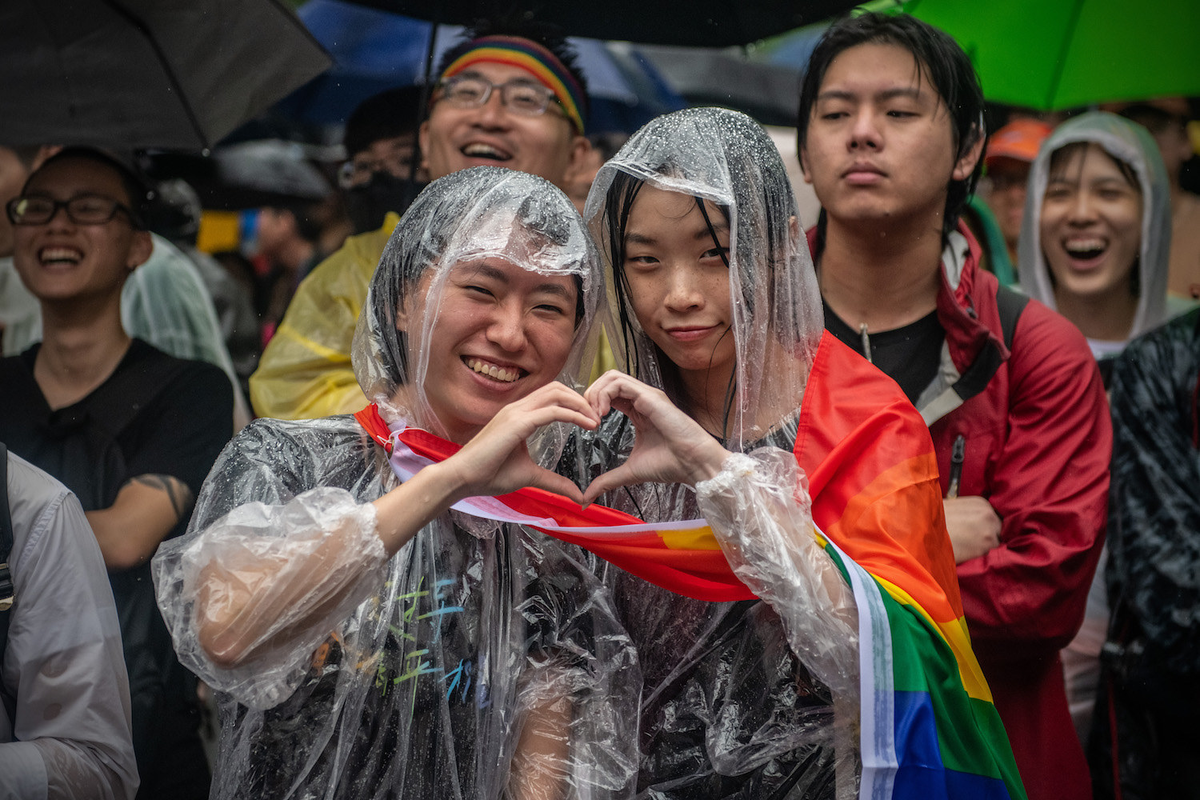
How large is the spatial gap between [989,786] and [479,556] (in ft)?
3.13

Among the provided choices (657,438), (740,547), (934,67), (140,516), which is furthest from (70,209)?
(934,67)

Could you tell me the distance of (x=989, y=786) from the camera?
5.79ft

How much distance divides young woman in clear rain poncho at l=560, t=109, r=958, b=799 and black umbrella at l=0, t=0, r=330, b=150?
1424 millimetres

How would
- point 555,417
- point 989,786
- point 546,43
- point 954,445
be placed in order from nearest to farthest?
point 555,417 < point 989,786 < point 954,445 < point 546,43

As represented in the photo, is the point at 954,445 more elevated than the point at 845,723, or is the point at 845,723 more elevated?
the point at 954,445

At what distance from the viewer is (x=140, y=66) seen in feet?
9.33

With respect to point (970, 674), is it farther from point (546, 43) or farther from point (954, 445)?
point (546, 43)

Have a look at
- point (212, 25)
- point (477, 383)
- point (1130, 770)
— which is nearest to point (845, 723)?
point (477, 383)

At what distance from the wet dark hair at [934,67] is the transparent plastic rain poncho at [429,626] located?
948 millimetres

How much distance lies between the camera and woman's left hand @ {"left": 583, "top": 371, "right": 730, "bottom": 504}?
5.62ft

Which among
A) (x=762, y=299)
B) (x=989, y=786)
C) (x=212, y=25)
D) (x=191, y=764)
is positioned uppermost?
(x=212, y=25)

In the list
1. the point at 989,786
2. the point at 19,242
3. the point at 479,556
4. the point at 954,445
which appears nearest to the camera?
the point at 989,786

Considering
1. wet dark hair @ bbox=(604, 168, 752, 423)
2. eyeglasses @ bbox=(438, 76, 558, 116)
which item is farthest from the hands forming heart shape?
eyeglasses @ bbox=(438, 76, 558, 116)

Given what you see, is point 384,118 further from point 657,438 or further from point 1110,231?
point 1110,231
